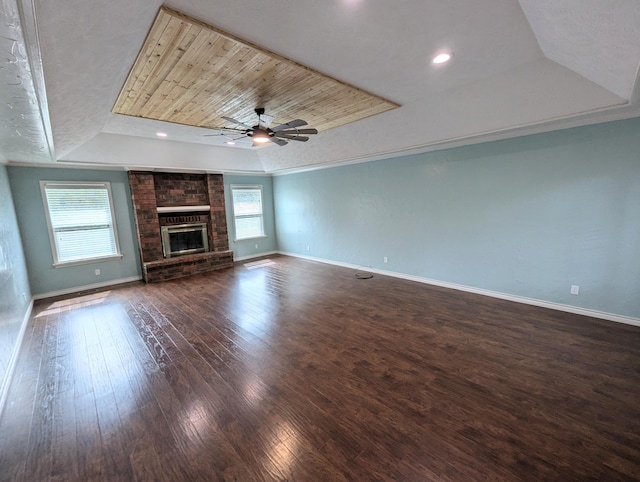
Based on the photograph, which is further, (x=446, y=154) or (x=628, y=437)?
(x=446, y=154)

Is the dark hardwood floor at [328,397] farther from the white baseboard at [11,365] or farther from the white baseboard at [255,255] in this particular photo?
the white baseboard at [255,255]

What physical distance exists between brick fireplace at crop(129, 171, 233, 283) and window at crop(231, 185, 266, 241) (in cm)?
50

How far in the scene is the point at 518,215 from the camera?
382 cm

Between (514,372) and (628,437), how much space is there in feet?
2.37

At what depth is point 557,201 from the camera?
3492mm

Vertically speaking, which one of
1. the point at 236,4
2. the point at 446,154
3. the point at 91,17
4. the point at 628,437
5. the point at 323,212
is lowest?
the point at 628,437

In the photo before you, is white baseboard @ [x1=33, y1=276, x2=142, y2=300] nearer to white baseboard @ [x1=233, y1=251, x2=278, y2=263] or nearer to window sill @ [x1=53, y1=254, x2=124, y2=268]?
window sill @ [x1=53, y1=254, x2=124, y2=268]

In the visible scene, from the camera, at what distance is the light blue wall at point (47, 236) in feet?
14.8

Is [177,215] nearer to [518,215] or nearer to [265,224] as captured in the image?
[265,224]

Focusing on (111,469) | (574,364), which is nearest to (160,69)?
(111,469)

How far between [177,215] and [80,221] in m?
1.75

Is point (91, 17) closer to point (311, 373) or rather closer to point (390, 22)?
point (390, 22)

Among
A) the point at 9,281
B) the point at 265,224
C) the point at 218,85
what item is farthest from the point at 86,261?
the point at 218,85

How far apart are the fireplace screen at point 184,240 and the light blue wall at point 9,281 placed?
225 centimetres
